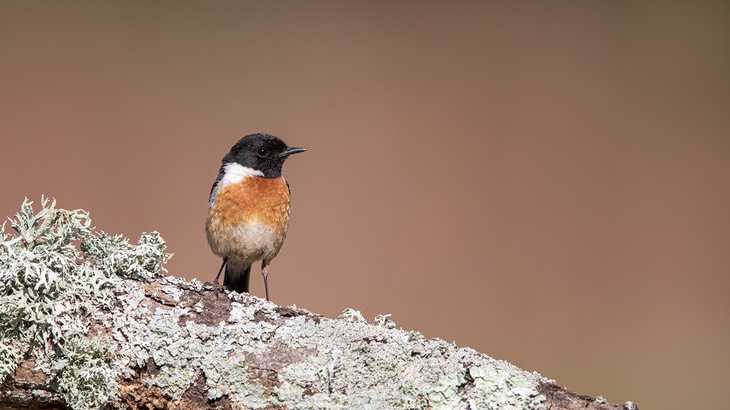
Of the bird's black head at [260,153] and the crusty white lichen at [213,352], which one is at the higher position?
the bird's black head at [260,153]

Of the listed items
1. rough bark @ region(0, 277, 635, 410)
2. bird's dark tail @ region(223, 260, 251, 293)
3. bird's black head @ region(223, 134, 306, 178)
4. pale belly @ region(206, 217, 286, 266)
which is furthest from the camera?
bird's dark tail @ region(223, 260, 251, 293)

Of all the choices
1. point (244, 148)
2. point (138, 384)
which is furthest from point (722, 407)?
point (138, 384)

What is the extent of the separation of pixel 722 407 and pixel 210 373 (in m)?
6.16

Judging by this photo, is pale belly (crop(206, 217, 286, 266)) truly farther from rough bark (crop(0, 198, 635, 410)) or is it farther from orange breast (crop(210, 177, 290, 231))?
rough bark (crop(0, 198, 635, 410))

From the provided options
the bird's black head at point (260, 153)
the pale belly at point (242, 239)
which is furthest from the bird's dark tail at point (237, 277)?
the bird's black head at point (260, 153)

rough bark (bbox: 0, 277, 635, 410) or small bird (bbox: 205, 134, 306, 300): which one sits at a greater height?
small bird (bbox: 205, 134, 306, 300)

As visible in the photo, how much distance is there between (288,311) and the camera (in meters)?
2.17

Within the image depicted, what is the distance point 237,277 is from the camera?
4199 mm

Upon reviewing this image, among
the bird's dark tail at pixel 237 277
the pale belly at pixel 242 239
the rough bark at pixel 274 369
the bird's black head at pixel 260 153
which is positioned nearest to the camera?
the rough bark at pixel 274 369

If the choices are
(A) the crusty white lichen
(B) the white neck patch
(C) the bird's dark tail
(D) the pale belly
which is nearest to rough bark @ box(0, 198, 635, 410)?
(A) the crusty white lichen

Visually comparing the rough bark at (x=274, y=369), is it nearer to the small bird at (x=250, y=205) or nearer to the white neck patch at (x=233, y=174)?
the small bird at (x=250, y=205)

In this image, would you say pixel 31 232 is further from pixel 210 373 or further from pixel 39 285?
pixel 210 373

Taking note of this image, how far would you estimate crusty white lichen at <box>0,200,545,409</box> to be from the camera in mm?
1903

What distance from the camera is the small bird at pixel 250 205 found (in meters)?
3.84
